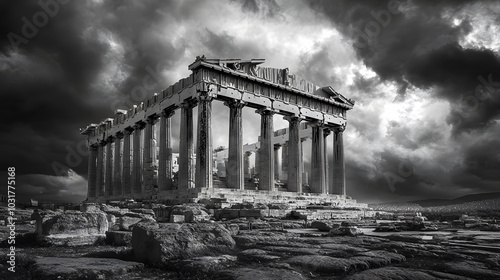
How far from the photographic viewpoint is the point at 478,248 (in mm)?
7738

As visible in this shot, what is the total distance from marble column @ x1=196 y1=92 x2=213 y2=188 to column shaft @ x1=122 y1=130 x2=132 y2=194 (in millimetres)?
10921

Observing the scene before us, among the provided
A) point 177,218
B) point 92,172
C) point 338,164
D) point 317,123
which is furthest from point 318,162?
point 92,172

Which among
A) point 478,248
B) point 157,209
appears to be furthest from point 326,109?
point 478,248

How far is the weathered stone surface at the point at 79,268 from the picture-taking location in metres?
4.40

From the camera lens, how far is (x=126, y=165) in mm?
32688

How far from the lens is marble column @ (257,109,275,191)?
26.9 meters

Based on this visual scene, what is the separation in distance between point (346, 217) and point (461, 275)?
15149mm

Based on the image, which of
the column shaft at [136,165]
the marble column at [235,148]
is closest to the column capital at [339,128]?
the marble column at [235,148]

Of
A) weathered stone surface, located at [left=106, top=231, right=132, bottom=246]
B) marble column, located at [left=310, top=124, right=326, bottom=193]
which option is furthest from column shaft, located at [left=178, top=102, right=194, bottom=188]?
weathered stone surface, located at [left=106, top=231, right=132, bottom=246]

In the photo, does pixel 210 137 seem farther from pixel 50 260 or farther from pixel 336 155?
pixel 50 260

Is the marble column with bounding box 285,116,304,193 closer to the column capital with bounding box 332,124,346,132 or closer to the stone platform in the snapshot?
the stone platform

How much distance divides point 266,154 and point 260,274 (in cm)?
2269

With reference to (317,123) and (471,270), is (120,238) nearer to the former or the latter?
(471,270)

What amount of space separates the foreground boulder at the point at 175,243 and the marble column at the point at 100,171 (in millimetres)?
33592
